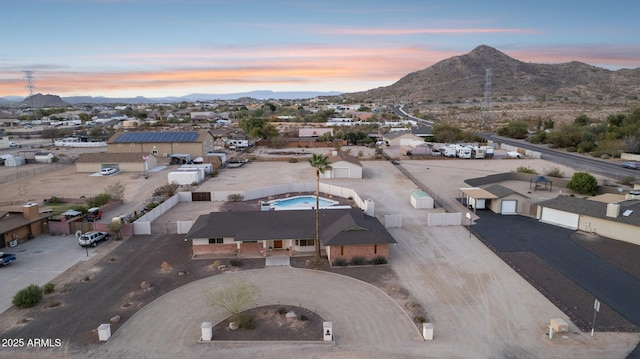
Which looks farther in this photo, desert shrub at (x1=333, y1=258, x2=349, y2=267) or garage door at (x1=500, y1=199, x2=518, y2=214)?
garage door at (x1=500, y1=199, x2=518, y2=214)

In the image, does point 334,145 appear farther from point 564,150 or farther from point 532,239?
point 532,239

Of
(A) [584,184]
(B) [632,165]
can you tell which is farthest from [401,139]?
(A) [584,184]

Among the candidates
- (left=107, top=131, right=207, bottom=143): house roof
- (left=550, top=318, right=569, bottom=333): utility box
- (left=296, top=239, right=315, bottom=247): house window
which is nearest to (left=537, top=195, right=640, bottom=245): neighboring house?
(left=550, top=318, right=569, bottom=333): utility box

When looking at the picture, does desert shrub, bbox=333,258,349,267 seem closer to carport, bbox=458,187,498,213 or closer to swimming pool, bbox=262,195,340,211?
swimming pool, bbox=262,195,340,211

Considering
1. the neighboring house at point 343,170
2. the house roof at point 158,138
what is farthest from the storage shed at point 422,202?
the house roof at point 158,138

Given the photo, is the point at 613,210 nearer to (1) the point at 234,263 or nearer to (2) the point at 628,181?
(2) the point at 628,181

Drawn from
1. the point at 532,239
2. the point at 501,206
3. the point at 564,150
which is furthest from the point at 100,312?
the point at 564,150
